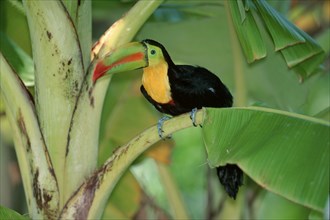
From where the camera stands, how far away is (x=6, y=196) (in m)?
2.65

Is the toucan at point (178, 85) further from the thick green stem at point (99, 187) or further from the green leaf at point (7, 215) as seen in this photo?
the green leaf at point (7, 215)

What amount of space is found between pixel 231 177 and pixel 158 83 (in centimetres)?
31

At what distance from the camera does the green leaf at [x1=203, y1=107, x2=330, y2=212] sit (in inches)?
60.2

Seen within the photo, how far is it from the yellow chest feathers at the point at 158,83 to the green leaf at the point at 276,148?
0.28 m

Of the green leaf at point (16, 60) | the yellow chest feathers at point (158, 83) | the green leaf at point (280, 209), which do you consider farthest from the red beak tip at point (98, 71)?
the green leaf at point (280, 209)

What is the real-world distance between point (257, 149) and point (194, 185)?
2480 mm

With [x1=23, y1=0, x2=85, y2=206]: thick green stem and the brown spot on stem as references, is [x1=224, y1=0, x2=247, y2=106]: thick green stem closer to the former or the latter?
[x1=23, y1=0, x2=85, y2=206]: thick green stem

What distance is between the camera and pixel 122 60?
172cm

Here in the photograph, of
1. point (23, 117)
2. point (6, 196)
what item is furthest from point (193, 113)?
point (6, 196)

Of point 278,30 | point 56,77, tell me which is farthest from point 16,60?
point 278,30

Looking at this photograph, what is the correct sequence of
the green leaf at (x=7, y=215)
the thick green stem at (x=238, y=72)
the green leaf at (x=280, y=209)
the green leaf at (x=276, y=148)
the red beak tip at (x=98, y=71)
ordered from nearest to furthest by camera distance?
the green leaf at (x=276, y=148) → the green leaf at (x=7, y=215) → the red beak tip at (x=98, y=71) → the green leaf at (x=280, y=209) → the thick green stem at (x=238, y=72)

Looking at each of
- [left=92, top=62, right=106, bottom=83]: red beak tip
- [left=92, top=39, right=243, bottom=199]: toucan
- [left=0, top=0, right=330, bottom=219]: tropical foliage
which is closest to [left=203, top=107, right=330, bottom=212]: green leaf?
[left=0, top=0, right=330, bottom=219]: tropical foliage

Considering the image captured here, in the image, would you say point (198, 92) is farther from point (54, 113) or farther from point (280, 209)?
point (280, 209)

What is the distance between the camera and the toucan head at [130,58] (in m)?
1.72
